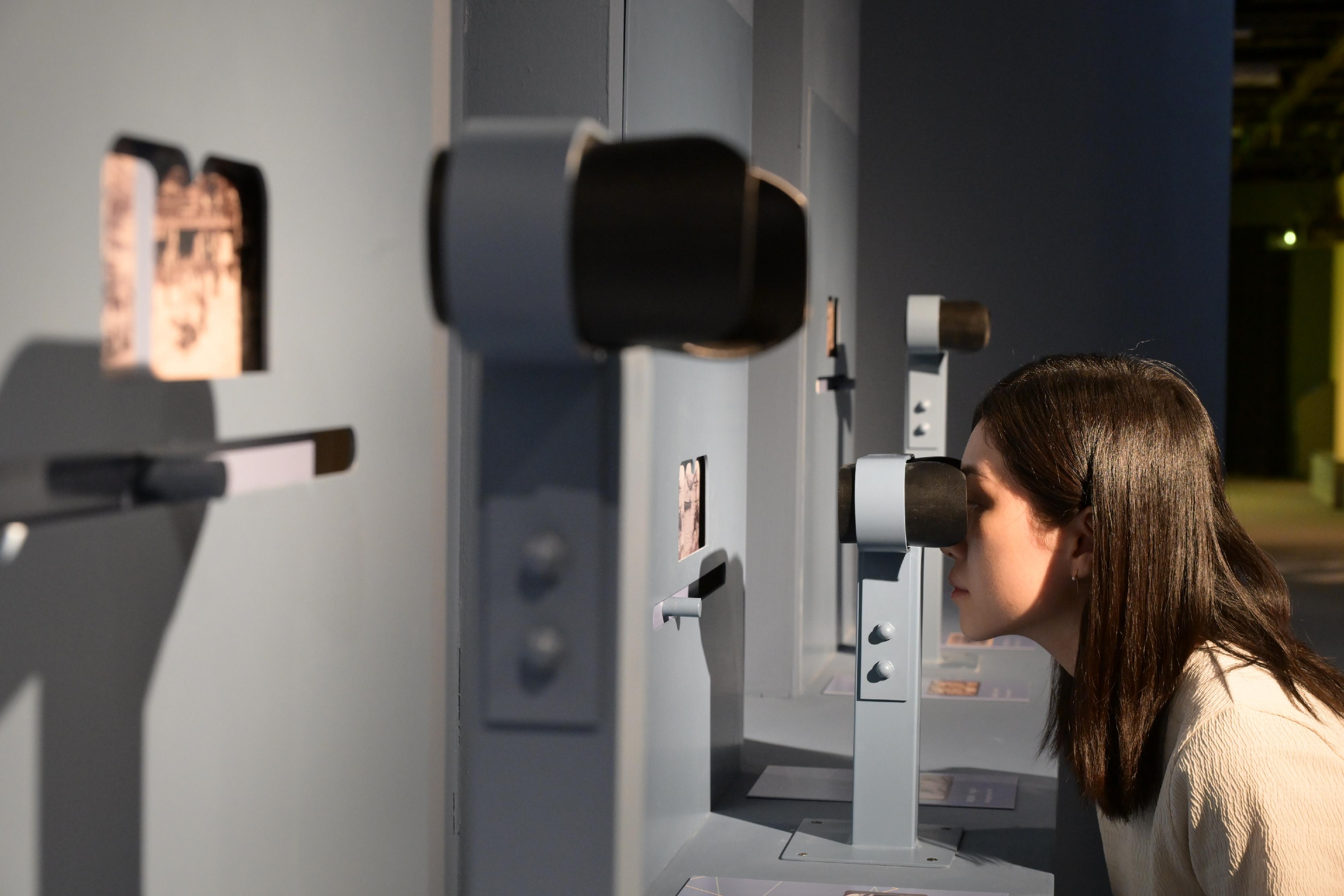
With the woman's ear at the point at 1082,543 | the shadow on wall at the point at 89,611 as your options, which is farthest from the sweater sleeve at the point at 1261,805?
the shadow on wall at the point at 89,611

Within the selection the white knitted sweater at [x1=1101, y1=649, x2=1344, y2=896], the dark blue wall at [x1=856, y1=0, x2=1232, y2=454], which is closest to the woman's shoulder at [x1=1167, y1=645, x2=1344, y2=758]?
the white knitted sweater at [x1=1101, y1=649, x2=1344, y2=896]

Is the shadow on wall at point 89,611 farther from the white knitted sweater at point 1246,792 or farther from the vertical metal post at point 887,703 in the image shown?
the vertical metal post at point 887,703

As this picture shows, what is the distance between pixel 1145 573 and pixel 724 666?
1645 mm

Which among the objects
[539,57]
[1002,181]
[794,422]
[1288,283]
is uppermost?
[1288,283]

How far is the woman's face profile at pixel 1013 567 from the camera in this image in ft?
5.08

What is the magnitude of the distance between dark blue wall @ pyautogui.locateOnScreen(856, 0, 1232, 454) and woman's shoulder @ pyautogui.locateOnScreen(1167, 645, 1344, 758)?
4.01 meters

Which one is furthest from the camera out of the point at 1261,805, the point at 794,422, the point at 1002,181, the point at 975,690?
the point at 1002,181

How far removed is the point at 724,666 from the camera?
298cm

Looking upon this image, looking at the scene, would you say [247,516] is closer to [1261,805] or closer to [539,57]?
[1261,805]

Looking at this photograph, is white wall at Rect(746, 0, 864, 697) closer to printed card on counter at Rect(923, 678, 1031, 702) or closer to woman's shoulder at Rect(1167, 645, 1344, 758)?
printed card on counter at Rect(923, 678, 1031, 702)

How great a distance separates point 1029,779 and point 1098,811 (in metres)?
1.41

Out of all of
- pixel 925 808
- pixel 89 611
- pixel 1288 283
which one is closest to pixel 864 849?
pixel 925 808

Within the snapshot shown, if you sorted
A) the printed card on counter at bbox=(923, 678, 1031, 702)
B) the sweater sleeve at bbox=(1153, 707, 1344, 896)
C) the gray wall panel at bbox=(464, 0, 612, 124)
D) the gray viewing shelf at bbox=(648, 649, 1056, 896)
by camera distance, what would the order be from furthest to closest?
the printed card on counter at bbox=(923, 678, 1031, 702)
the gray viewing shelf at bbox=(648, 649, 1056, 896)
the gray wall panel at bbox=(464, 0, 612, 124)
the sweater sleeve at bbox=(1153, 707, 1344, 896)

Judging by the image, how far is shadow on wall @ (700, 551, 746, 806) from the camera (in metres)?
2.84
